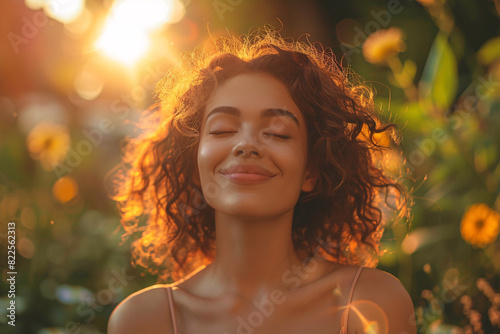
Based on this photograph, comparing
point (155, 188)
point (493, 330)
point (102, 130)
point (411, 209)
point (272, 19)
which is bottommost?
point (493, 330)

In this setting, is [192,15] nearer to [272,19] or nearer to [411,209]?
[272,19]

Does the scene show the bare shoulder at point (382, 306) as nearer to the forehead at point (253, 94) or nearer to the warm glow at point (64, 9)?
the forehead at point (253, 94)

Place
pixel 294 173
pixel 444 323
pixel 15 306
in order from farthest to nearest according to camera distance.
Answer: pixel 15 306
pixel 444 323
pixel 294 173

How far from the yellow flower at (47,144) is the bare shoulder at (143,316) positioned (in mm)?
1060

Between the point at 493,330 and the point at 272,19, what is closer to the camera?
the point at 493,330

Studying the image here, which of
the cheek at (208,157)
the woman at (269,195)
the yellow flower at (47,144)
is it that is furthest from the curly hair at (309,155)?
the yellow flower at (47,144)

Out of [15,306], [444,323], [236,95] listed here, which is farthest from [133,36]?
[444,323]

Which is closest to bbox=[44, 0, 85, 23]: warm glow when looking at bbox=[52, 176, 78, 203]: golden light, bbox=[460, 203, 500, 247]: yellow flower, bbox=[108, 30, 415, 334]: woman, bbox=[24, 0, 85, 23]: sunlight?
bbox=[24, 0, 85, 23]: sunlight

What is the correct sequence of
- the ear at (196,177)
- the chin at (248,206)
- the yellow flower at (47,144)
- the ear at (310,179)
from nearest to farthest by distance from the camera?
the chin at (248,206), the ear at (310,179), the ear at (196,177), the yellow flower at (47,144)

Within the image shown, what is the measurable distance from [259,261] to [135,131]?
103cm

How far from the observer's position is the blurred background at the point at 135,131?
202 centimetres

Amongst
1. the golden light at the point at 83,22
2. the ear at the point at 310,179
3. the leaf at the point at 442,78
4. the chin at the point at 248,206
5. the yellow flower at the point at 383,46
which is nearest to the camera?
the chin at the point at 248,206

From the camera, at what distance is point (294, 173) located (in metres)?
1.48

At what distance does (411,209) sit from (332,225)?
1.43 feet
